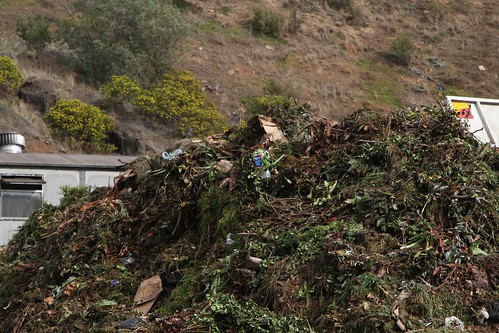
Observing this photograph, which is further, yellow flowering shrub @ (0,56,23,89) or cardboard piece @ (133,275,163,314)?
yellow flowering shrub @ (0,56,23,89)

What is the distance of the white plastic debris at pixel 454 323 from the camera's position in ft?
21.6

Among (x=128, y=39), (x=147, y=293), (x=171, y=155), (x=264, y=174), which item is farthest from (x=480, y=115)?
(x=128, y=39)

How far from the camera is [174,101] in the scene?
32.5 meters

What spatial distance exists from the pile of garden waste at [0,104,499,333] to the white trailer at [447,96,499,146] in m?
1.25

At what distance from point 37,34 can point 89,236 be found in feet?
97.6

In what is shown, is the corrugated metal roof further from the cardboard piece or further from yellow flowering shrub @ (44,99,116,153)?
the cardboard piece

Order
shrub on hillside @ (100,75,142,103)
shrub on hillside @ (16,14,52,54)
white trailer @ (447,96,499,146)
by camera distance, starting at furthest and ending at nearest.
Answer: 1. shrub on hillside @ (16,14,52,54)
2. shrub on hillside @ (100,75,142,103)
3. white trailer @ (447,96,499,146)

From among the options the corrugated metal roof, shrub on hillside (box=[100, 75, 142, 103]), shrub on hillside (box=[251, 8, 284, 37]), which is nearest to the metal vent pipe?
the corrugated metal roof

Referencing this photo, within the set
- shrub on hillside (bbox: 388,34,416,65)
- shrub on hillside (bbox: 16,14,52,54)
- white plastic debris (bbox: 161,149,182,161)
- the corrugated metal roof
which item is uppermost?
white plastic debris (bbox: 161,149,182,161)

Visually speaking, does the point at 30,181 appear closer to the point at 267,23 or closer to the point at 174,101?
the point at 174,101

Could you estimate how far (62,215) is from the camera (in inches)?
405

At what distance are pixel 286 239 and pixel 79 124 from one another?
23.4 m

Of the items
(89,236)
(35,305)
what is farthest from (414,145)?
(35,305)

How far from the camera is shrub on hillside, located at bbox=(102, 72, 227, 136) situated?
3184 cm
